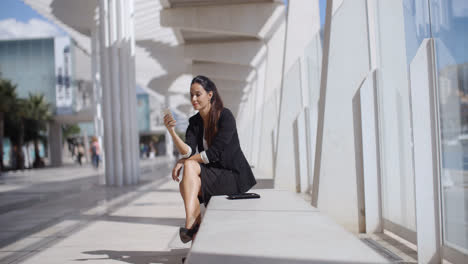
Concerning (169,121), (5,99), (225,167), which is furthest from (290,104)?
(5,99)

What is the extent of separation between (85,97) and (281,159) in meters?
37.2

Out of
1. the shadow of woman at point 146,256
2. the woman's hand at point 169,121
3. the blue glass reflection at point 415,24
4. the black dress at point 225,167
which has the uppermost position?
the blue glass reflection at point 415,24

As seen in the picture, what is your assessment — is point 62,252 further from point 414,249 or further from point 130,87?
point 130,87

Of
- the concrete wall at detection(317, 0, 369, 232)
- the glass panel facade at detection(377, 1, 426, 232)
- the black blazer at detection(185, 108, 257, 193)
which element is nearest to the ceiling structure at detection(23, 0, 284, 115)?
the concrete wall at detection(317, 0, 369, 232)

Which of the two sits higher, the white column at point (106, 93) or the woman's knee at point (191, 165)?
the white column at point (106, 93)

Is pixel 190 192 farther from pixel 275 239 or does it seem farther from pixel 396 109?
pixel 396 109

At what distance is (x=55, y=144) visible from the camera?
43.1 metres

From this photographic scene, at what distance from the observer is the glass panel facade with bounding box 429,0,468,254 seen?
3.39m

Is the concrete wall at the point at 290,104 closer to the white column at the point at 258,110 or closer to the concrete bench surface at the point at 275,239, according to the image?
the concrete bench surface at the point at 275,239

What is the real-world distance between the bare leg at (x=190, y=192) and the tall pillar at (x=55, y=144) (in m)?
39.8

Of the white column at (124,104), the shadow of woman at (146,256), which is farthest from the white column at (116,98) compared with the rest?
the shadow of woman at (146,256)

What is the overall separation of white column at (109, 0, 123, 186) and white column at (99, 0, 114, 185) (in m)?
0.12

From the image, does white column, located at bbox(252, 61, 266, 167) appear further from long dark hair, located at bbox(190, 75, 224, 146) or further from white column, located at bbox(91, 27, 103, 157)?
long dark hair, located at bbox(190, 75, 224, 146)

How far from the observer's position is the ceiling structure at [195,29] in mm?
16994
